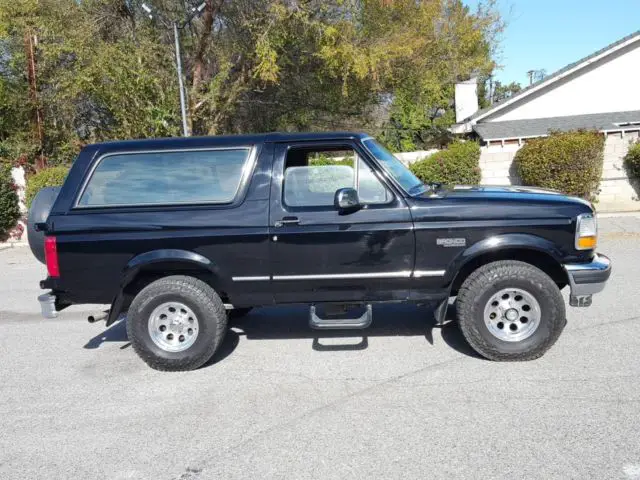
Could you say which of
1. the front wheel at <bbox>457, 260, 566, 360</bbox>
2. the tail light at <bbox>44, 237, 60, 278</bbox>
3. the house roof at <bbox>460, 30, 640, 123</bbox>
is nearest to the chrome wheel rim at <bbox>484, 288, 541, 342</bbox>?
the front wheel at <bbox>457, 260, 566, 360</bbox>

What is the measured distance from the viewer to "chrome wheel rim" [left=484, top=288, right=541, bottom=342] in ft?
14.4

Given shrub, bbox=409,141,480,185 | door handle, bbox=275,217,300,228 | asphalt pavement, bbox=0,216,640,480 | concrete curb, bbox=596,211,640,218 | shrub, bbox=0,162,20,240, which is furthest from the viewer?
shrub, bbox=409,141,480,185

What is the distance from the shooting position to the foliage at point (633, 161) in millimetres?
12984

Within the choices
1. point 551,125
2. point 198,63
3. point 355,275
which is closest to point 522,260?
point 355,275

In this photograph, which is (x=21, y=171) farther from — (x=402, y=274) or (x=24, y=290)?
(x=402, y=274)

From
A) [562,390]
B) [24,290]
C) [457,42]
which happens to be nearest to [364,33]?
[457,42]

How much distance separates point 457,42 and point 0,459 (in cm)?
2018

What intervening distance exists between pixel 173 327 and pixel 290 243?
128 centimetres

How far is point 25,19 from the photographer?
15.3 metres

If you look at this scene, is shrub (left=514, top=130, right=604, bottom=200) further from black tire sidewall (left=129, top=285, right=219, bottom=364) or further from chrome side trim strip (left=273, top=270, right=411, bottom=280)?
black tire sidewall (left=129, top=285, right=219, bottom=364)

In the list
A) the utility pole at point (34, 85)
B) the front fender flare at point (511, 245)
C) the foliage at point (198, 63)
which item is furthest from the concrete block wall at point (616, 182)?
the utility pole at point (34, 85)

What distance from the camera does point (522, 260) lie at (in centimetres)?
458

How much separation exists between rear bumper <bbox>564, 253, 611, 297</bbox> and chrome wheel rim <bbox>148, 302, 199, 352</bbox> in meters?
3.16

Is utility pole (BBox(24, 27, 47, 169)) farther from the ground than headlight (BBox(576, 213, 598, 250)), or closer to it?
farther from the ground
